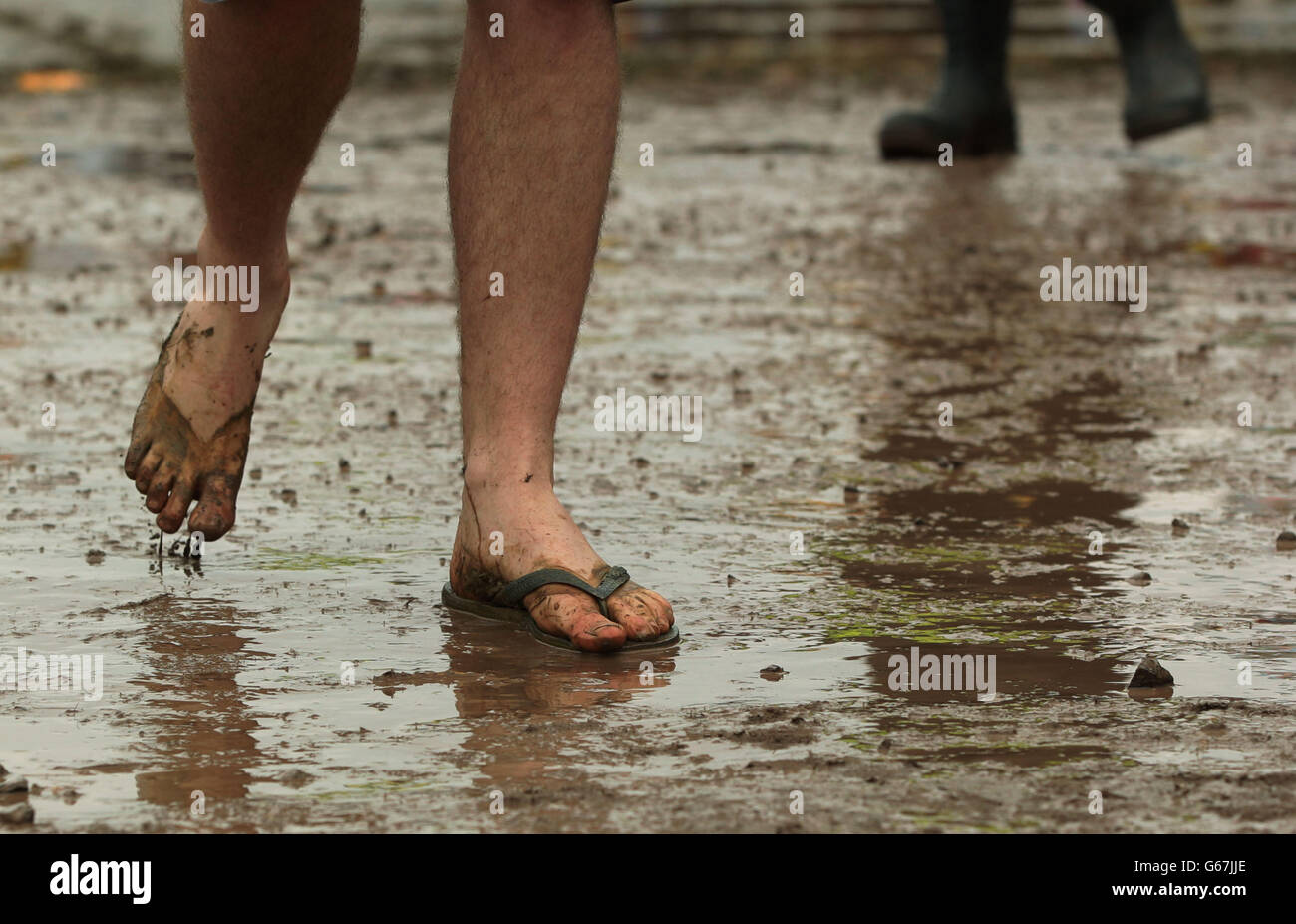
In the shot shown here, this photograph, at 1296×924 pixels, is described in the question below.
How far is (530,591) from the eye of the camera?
2.75 metres

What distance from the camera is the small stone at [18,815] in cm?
200

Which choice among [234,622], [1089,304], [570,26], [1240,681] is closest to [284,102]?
[570,26]

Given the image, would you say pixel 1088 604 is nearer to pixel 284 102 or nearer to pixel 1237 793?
pixel 1237 793

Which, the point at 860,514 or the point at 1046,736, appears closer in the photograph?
the point at 1046,736

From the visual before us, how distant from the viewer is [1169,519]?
3230mm

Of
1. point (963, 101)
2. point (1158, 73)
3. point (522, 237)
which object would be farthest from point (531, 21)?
point (963, 101)

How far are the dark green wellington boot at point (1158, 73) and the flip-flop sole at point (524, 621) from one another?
5157 millimetres

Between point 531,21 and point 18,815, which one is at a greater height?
point 531,21

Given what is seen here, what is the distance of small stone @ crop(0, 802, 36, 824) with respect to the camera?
2.00m

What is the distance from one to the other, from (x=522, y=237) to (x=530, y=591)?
42 cm

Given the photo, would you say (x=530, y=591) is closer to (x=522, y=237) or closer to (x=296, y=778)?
(x=522, y=237)

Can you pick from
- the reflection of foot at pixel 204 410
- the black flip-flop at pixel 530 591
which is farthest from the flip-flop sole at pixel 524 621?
the reflection of foot at pixel 204 410

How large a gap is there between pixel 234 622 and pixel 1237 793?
1160 mm

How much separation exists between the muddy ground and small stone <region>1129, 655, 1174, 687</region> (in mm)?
30
